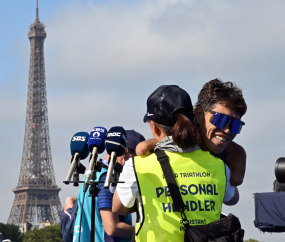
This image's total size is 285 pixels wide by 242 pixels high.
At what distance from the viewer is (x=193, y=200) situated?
9.23ft

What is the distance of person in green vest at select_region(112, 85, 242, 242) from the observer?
2.78m

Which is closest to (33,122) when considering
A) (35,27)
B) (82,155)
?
(35,27)

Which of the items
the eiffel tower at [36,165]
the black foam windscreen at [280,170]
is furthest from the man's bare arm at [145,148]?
the eiffel tower at [36,165]

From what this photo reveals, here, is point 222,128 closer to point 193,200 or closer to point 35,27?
point 193,200

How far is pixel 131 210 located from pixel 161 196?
231 millimetres

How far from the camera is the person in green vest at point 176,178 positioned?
2.78m

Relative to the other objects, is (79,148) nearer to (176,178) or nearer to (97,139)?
(97,139)

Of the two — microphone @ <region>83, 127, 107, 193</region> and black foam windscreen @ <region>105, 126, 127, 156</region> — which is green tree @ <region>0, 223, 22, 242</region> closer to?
microphone @ <region>83, 127, 107, 193</region>

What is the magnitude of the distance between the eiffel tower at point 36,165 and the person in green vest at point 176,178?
72.3 m

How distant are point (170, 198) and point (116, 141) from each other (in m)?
0.65

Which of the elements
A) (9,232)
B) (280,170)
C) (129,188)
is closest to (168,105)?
(129,188)

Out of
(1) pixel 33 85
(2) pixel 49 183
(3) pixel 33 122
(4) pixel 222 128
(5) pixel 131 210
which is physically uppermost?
(1) pixel 33 85

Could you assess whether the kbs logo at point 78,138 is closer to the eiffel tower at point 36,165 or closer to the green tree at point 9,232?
the green tree at point 9,232

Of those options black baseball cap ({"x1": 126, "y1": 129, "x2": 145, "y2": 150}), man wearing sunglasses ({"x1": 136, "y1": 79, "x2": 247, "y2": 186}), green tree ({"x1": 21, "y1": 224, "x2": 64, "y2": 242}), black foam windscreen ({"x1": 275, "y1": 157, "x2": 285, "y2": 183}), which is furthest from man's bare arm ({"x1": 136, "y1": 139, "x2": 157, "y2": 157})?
green tree ({"x1": 21, "y1": 224, "x2": 64, "y2": 242})
